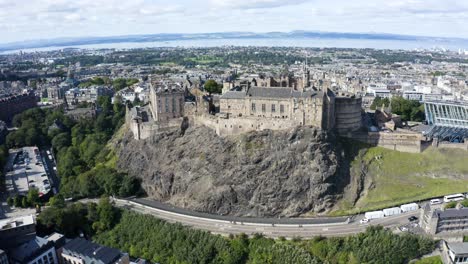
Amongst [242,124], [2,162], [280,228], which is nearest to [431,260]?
[280,228]

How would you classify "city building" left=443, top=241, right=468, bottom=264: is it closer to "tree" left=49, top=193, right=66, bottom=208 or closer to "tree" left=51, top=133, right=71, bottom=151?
"tree" left=49, top=193, right=66, bottom=208

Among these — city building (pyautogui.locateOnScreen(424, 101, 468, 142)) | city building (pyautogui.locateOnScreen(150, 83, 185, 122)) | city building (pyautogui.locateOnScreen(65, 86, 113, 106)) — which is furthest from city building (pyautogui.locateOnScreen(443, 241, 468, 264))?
city building (pyautogui.locateOnScreen(65, 86, 113, 106))

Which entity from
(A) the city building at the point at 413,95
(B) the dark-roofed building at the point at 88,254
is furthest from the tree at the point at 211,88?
(A) the city building at the point at 413,95

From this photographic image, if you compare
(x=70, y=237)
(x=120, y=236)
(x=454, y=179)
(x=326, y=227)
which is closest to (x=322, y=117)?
(x=326, y=227)

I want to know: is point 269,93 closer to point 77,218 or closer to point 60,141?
point 77,218

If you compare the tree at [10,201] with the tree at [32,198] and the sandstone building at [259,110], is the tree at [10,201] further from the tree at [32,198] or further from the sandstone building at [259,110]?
the sandstone building at [259,110]
